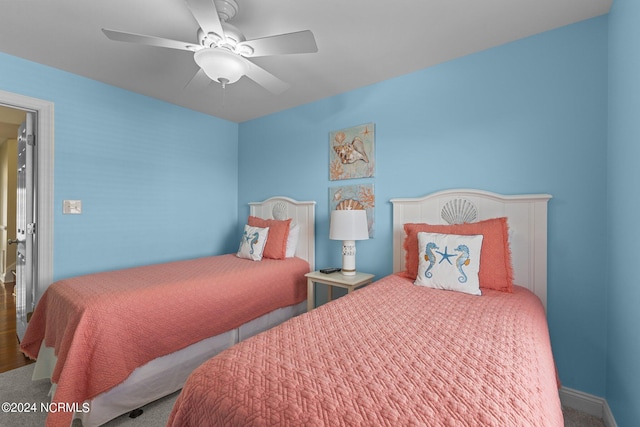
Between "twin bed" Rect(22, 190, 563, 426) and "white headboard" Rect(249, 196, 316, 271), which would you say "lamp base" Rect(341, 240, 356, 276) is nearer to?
"white headboard" Rect(249, 196, 316, 271)

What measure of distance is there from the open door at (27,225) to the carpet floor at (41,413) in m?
0.66

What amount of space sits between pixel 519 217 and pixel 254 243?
87.4 inches

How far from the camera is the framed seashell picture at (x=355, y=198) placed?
103 inches

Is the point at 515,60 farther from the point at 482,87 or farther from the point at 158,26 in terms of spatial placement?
the point at 158,26

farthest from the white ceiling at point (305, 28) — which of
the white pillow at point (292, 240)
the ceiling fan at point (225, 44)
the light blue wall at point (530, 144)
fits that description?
the white pillow at point (292, 240)

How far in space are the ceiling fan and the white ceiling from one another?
0.28 m

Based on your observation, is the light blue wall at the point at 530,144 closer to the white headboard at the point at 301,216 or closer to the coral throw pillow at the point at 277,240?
the white headboard at the point at 301,216

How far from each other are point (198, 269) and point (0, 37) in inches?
81.6

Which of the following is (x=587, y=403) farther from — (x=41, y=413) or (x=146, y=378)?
(x=41, y=413)

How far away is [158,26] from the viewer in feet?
5.84

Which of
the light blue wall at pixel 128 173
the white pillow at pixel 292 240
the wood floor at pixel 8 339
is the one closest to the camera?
the wood floor at pixel 8 339

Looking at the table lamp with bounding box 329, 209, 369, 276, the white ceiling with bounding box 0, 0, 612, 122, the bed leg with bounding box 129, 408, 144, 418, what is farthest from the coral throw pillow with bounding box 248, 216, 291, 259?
the bed leg with bounding box 129, 408, 144, 418

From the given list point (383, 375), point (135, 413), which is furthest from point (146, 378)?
point (383, 375)

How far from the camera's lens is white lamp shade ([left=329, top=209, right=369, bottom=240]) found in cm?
237
